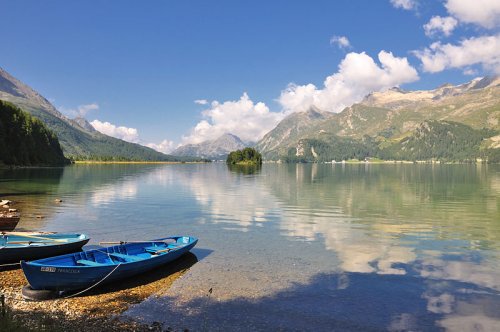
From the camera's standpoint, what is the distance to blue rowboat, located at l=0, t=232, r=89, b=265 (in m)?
30.2

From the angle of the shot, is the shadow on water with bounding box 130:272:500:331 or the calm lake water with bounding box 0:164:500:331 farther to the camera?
the calm lake water with bounding box 0:164:500:331

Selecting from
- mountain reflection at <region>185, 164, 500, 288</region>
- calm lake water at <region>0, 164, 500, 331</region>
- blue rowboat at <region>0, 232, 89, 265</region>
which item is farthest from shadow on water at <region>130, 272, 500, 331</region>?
blue rowboat at <region>0, 232, 89, 265</region>

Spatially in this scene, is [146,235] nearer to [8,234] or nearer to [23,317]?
[8,234]

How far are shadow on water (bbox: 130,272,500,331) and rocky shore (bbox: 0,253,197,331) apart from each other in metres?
1.50

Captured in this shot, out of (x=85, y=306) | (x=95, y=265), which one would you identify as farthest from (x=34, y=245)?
(x=85, y=306)

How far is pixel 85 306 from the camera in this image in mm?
23297

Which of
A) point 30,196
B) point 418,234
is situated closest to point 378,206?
point 418,234

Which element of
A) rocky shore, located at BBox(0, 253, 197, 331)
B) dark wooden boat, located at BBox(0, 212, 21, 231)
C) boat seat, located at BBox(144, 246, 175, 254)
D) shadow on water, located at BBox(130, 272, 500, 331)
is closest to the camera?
rocky shore, located at BBox(0, 253, 197, 331)

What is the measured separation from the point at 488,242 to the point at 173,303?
3651 centimetres

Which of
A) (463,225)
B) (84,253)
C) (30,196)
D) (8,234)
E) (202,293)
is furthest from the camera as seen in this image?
(30,196)

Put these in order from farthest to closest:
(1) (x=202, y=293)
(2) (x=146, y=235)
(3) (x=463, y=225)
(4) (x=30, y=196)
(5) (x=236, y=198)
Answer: (5) (x=236, y=198) < (4) (x=30, y=196) < (3) (x=463, y=225) < (2) (x=146, y=235) < (1) (x=202, y=293)

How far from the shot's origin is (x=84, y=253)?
92.3ft

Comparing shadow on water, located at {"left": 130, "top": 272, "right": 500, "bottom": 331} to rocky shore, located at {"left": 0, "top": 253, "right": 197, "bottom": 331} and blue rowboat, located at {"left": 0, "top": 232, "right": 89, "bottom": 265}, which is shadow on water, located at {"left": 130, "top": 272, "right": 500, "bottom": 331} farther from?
blue rowboat, located at {"left": 0, "top": 232, "right": 89, "bottom": 265}

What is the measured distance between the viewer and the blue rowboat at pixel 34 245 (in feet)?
98.9
